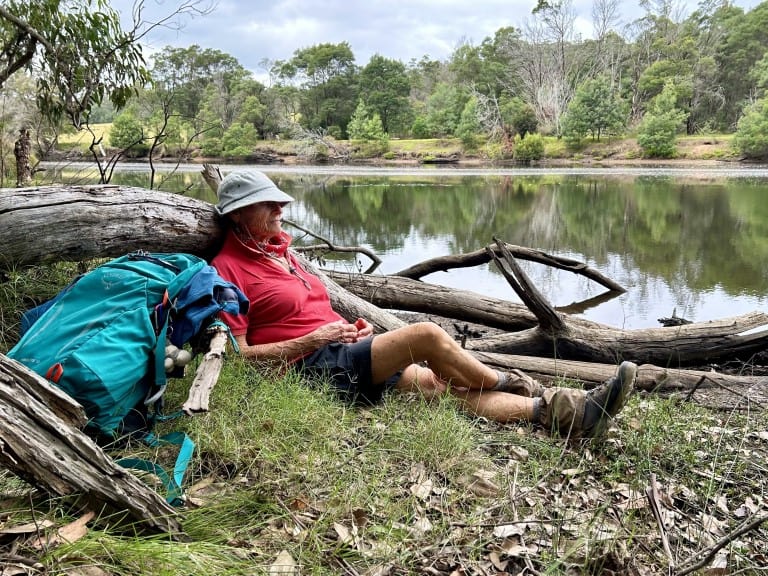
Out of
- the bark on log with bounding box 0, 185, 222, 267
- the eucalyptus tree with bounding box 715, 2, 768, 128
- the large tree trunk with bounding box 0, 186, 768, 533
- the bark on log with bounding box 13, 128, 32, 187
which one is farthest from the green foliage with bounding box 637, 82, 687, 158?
the bark on log with bounding box 0, 185, 222, 267

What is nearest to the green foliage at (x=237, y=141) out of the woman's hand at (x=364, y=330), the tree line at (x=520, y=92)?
the tree line at (x=520, y=92)

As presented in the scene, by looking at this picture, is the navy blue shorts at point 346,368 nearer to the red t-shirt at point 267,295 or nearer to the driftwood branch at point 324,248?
the red t-shirt at point 267,295

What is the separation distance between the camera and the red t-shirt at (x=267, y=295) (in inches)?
119

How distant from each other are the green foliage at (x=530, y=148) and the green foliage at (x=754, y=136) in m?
13.5

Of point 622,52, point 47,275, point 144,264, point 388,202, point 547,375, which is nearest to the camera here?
point 144,264

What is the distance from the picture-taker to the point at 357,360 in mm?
2920

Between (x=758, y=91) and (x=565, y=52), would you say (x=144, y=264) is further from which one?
(x=565, y=52)

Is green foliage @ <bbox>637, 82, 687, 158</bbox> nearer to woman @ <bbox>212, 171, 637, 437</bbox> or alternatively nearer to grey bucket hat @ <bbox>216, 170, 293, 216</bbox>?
woman @ <bbox>212, 171, 637, 437</bbox>

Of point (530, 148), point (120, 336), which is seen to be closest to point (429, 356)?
point (120, 336)

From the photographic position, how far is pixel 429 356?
2877 mm

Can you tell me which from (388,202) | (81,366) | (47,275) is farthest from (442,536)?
(388,202)

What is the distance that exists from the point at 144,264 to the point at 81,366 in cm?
62

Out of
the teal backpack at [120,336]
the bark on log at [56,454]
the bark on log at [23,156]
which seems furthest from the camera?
the bark on log at [23,156]

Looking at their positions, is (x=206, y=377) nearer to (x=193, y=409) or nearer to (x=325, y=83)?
(x=193, y=409)
